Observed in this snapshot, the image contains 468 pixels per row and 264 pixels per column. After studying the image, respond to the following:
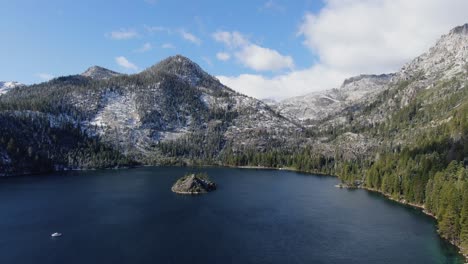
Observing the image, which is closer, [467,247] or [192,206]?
[467,247]

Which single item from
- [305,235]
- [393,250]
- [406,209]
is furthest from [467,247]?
[406,209]

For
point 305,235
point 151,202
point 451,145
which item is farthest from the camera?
point 451,145

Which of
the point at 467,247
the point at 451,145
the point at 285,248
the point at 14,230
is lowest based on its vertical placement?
the point at 14,230

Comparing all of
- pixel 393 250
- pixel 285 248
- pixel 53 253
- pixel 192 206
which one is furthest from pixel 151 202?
pixel 393 250

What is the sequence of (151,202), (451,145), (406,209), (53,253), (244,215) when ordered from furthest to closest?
(451,145), (151,202), (406,209), (244,215), (53,253)

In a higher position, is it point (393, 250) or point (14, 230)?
point (393, 250)

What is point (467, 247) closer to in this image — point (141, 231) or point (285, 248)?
point (285, 248)
